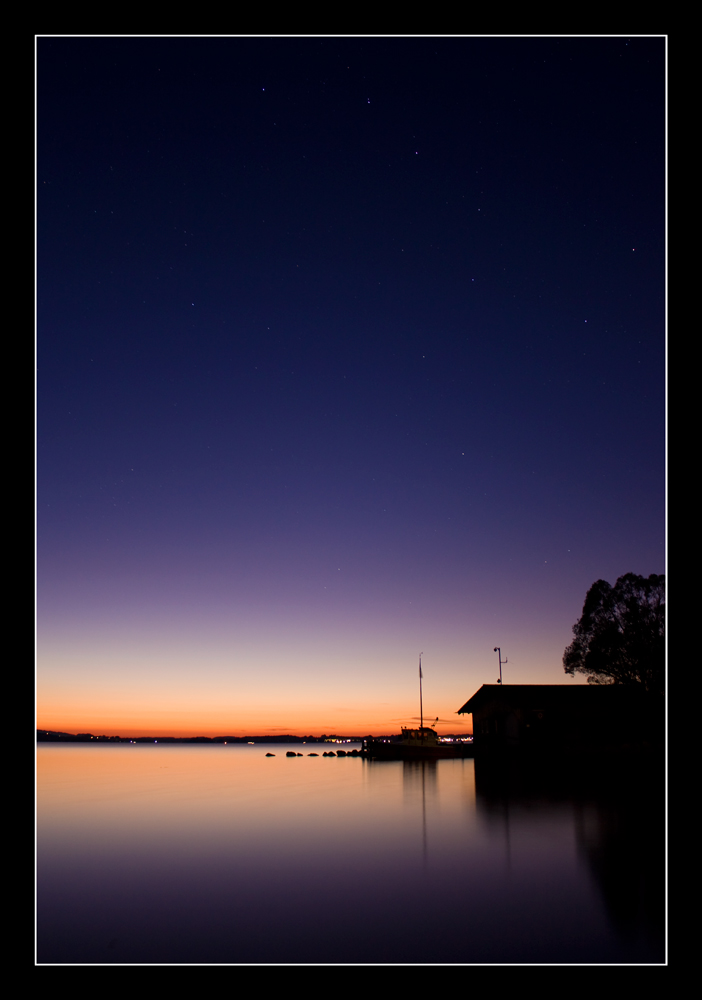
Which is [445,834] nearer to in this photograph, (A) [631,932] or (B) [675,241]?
(A) [631,932]

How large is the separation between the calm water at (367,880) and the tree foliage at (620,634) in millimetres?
14775

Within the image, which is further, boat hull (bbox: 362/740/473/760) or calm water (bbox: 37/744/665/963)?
boat hull (bbox: 362/740/473/760)

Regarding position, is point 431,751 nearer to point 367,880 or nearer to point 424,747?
point 424,747

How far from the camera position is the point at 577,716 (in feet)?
143

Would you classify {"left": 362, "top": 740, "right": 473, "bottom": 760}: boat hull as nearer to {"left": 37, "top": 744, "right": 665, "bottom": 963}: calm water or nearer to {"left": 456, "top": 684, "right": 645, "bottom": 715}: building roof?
{"left": 456, "top": 684, "right": 645, "bottom": 715}: building roof

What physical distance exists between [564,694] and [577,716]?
156 cm

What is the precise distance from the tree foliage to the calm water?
48.5 feet

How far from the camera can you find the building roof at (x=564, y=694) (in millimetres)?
43750

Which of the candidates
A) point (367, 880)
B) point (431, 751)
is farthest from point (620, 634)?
point (367, 880)

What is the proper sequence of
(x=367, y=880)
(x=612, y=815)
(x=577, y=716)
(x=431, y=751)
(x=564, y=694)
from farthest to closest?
(x=431, y=751), (x=564, y=694), (x=577, y=716), (x=612, y=815), (x=367, y=880)

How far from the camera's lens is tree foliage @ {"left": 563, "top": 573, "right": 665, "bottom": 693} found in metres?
44.3

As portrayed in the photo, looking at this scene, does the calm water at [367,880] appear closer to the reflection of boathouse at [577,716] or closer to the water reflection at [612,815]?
the water reflection at [612,815]

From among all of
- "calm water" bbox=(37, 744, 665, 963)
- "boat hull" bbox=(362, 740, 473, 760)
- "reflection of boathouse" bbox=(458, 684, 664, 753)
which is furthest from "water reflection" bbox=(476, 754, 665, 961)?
"boat hull" bbox=(362, 740, 473, 760)
